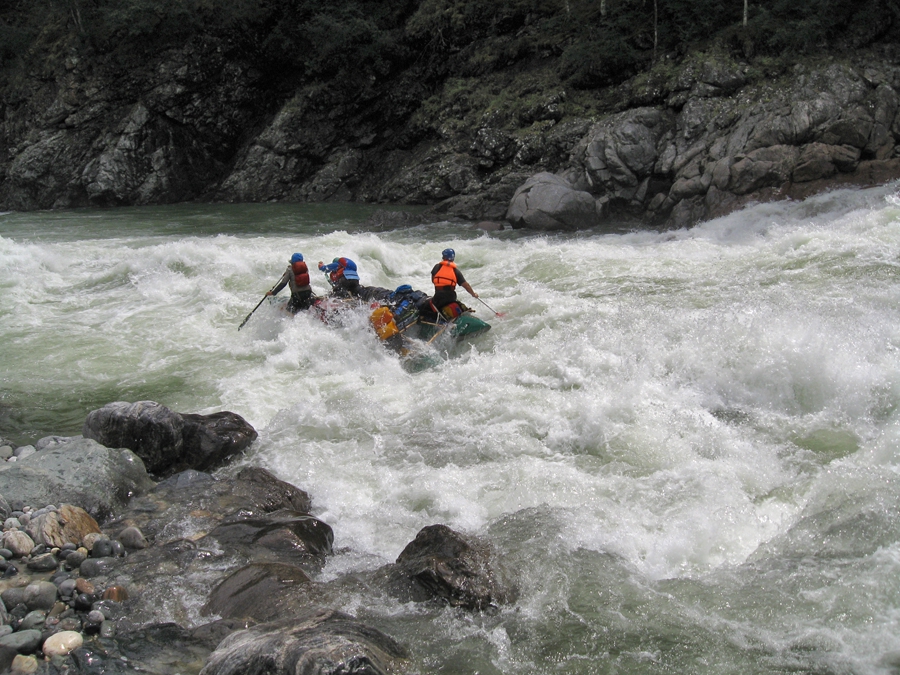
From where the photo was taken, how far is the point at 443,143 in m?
22.3

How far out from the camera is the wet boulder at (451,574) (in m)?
3.74

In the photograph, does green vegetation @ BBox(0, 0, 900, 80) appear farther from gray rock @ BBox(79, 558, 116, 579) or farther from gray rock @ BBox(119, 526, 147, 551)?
gray rock @ BBox(79, 558, 116, 579)

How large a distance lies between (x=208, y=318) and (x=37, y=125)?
23.4 meters

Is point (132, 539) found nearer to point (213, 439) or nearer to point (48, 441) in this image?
point (213, 439)

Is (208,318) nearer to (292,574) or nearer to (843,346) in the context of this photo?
(292,574)

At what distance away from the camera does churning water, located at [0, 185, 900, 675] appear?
3.55 meters

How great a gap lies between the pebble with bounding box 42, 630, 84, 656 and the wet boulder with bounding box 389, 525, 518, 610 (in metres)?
1.63

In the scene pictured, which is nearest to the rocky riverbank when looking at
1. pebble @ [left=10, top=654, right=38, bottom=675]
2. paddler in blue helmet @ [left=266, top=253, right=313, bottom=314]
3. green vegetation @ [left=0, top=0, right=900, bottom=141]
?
pebble @ [left=10, top=654, right=38, bottom=675]

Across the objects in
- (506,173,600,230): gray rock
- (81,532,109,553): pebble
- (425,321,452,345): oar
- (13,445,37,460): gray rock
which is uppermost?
(506,173,600,230): gray rock

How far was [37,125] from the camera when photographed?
27.5m

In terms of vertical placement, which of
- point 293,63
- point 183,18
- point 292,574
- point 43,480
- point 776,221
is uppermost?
point 183,18

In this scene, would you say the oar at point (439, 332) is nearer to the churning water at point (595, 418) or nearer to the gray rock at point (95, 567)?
the churning water at point (595, 418)

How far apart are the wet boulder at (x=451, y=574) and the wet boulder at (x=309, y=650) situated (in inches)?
22.1

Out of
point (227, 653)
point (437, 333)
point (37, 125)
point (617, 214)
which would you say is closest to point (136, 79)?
point (37, 125)
